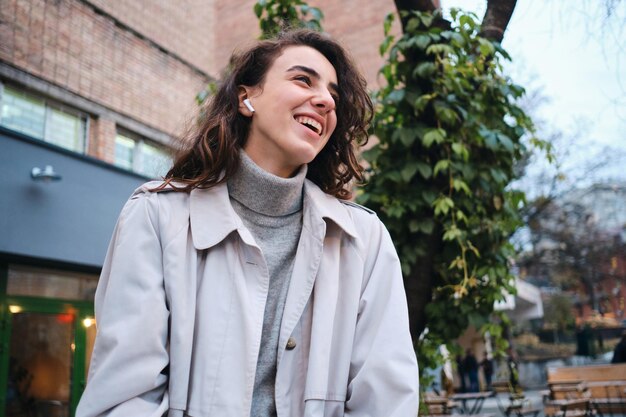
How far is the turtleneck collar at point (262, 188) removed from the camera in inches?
73.7

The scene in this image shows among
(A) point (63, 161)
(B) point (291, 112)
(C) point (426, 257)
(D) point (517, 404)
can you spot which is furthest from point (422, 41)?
(D) point (517, 404)

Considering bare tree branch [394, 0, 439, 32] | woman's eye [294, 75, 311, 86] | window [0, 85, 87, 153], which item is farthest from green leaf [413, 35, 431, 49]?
window [0, 85, 87, 153]

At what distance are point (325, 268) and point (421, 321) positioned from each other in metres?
2.56

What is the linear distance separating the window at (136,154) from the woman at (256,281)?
833 cm

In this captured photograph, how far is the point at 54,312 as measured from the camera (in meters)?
8.48

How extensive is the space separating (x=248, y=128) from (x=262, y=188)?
0.27 meters

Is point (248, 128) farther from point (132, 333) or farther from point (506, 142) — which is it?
point (506, 142)

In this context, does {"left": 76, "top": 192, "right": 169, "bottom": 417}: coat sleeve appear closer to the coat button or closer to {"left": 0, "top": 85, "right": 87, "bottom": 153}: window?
the coat button

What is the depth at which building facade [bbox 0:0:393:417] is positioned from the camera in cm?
757

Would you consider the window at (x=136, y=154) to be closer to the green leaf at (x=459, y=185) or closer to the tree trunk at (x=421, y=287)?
the tree trunk at (x=421, y=287)

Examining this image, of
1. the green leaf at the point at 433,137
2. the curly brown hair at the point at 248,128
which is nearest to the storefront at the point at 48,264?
the green leaf at the point at 433,137

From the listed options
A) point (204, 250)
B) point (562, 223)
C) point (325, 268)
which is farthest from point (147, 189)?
point (562, 223)

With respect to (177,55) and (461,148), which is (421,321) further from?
(177,55)

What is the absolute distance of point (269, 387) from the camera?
5.61 ft
